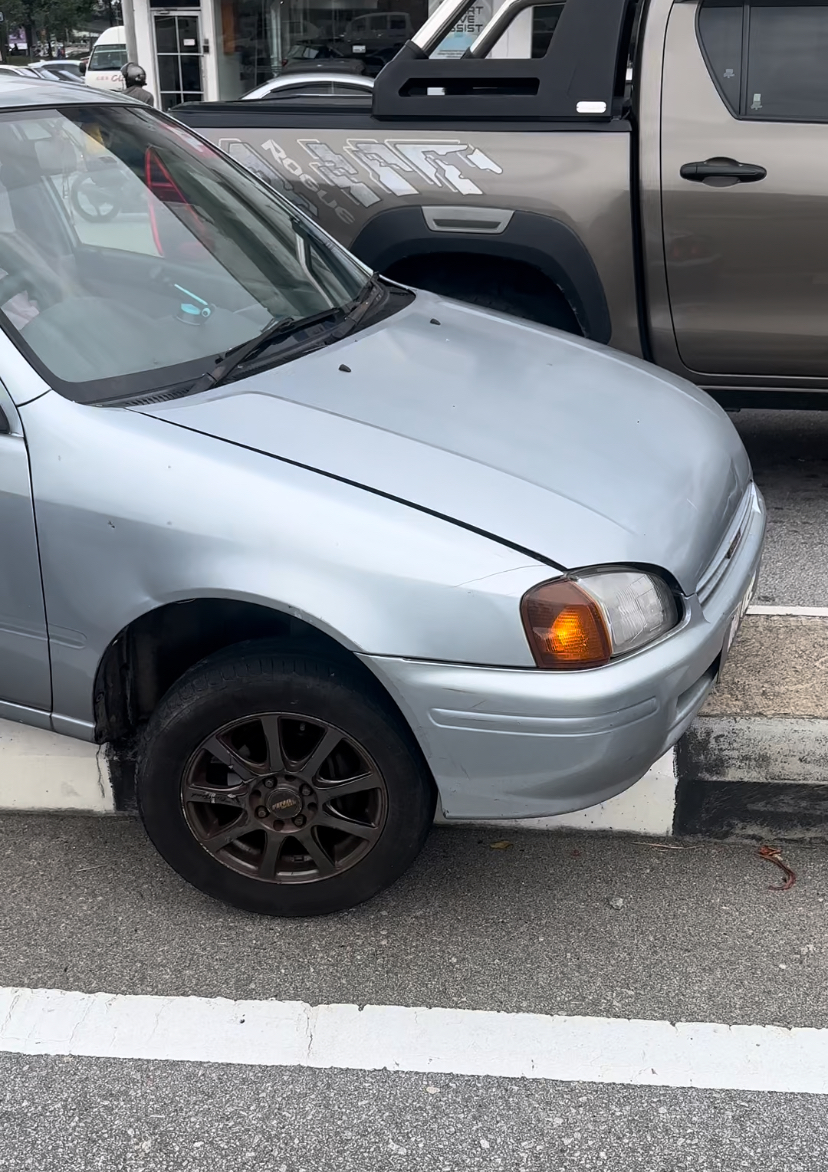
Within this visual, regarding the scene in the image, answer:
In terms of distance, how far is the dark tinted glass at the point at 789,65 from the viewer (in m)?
4.42

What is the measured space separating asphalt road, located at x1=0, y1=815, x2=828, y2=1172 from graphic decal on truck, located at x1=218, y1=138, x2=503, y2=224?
2676 millimetres

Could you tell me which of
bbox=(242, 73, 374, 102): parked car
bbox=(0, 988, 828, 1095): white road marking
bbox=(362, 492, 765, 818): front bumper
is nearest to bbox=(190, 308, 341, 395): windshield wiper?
bbox=(362, 492, 765, 818): front bumper

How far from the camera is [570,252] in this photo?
450 cm

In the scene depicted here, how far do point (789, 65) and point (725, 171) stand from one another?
509 mm

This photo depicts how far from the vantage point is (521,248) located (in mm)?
4527

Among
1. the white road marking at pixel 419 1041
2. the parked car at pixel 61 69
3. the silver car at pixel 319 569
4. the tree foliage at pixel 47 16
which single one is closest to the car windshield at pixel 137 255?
the silver car at pixel 319 569

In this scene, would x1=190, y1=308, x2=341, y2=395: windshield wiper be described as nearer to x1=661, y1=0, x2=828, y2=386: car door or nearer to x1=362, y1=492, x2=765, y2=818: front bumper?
x1=362, y1=492, x2=765, y2=818: front bumper

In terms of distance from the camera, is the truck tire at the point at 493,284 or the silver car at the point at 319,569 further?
the truck tire at the point at 493,284

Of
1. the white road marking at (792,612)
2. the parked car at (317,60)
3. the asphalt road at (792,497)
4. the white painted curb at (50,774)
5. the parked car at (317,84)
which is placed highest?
the parked car at (317,60)

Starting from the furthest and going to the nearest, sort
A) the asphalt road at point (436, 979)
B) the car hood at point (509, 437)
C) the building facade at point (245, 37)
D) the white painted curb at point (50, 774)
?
the building facade at point (245, 37), the white painted curb at point (50, 774), the car hood at point (509, 437), the asphalt road at point (436, 979)

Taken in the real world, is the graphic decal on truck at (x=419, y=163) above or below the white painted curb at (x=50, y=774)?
above

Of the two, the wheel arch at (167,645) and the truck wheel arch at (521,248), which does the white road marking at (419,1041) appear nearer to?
the wheel arch at (167,645)

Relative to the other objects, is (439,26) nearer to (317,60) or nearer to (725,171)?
(725,171)

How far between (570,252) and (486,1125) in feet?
10.9
